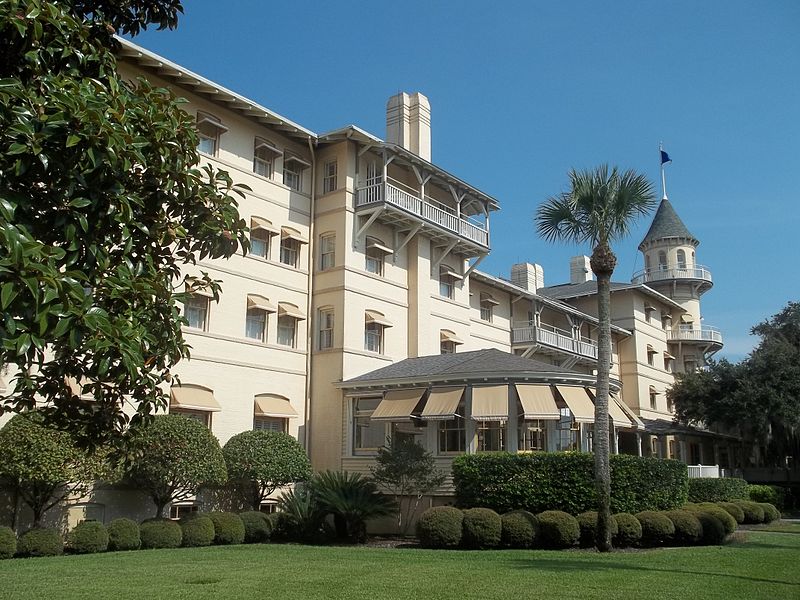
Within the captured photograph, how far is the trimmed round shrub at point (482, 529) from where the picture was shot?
848 inches

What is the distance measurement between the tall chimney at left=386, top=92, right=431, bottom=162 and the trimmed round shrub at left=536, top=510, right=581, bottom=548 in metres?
19.5

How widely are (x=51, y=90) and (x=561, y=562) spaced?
1473cm

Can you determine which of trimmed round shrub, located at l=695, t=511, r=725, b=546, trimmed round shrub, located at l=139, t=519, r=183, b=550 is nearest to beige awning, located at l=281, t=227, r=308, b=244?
trimmed round shrub, located at l=139, t=519, r=183, b=550

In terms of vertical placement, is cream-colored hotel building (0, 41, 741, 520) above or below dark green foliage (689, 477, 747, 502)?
above

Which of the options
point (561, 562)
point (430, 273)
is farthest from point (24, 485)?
point (430, 273)

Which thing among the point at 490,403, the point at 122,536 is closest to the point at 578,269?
the point at 490,403

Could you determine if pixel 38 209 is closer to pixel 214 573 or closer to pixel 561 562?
pixel 214 573

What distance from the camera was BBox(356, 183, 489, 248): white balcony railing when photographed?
3253 cm

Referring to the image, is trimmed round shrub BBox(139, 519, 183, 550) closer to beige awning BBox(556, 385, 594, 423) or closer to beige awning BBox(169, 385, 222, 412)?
beige awning BBox(169, 385, 222, 412)

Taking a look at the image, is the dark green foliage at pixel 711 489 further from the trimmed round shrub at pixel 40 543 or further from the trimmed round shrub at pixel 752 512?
the trimmed round shrub at pixel 40 543

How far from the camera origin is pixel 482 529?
21562 mm

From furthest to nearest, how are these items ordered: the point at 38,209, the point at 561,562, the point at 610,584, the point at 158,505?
the point at 158,505
the point at 561,562
the point at 610,584
the point at 38,209

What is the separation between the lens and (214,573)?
1582 cm

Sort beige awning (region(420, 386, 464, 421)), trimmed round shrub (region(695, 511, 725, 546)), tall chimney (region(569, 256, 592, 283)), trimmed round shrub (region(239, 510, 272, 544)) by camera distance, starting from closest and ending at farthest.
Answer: trimmed round shrub (region(695, 511, 725, 546)) < trimmed round shrub (region(239, 510, 272, 544)) < beige awning (region(420, 386, 464, 421)) < tall chimney (region(569, 256, 592, 283))
